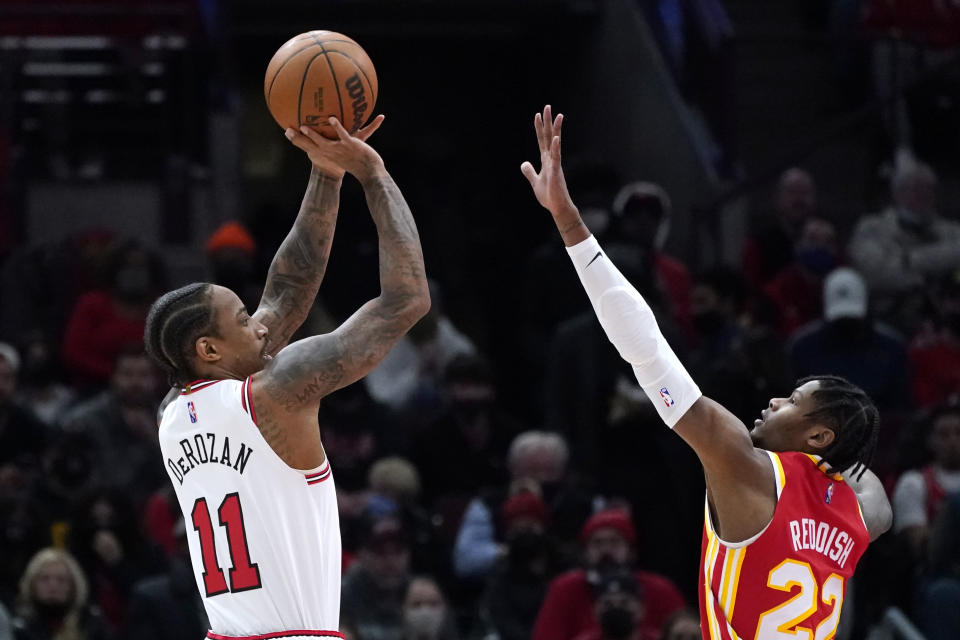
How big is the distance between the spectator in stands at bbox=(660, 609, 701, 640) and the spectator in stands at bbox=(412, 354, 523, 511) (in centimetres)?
206

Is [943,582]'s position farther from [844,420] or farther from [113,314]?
[113,314]

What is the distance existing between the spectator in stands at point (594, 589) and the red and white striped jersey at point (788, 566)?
11.1 feet

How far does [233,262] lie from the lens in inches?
409

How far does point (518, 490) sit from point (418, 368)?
1773 mm

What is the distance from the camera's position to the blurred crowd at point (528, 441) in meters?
8.62

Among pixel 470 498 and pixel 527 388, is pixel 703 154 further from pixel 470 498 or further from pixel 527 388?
pixel 470 498

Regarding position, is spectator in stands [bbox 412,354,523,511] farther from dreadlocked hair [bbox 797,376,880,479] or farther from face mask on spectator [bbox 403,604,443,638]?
dreadlocked hair [bbox 797,376,880,479]

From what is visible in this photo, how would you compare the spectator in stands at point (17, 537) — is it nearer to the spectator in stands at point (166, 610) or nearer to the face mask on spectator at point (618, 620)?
the spectator in stands at point (166, 610)

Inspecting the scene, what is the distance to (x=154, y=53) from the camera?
13227 millimetres

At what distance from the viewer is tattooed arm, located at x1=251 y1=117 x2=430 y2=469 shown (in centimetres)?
496

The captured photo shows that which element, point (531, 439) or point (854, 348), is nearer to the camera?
point (531, 439)

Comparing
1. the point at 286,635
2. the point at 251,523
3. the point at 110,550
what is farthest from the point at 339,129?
the point at 110,550

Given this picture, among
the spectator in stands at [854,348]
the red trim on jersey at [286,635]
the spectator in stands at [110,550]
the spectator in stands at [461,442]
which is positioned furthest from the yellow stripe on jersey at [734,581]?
the spectator in stands at [854,348]

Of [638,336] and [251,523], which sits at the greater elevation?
[638,336]
